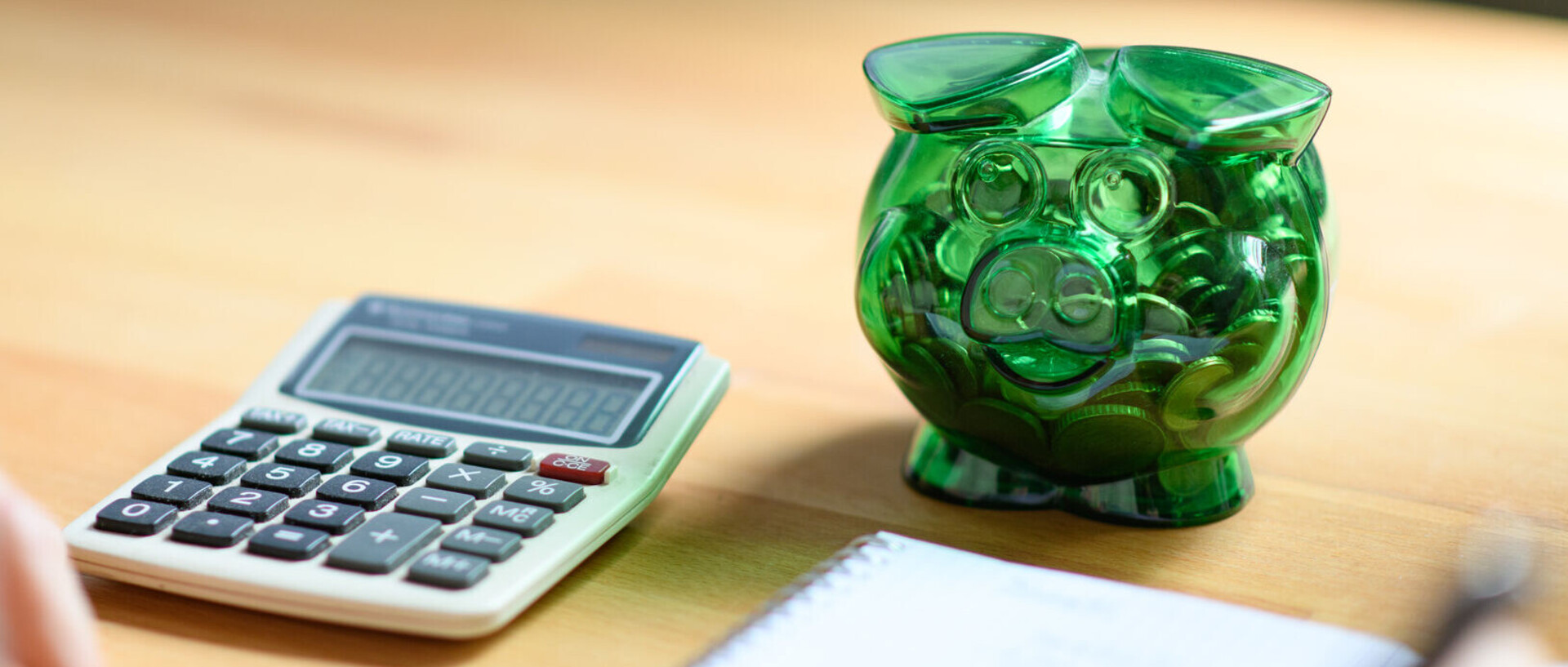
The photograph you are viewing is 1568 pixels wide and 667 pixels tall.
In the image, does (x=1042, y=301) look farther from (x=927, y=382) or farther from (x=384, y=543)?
(x=384, y=543)

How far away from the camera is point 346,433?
463 millimetres

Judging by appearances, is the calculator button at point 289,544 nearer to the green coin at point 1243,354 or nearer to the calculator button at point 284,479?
the calculator button at point 284,479

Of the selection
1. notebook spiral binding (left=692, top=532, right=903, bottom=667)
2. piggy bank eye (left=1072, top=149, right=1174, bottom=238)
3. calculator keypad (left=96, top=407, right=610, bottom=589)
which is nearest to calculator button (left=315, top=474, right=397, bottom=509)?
calculator keypad (left=96, top=407, right=610, bottom=589)

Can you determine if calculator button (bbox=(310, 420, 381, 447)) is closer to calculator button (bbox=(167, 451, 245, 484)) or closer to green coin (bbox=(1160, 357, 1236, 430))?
calculator button (bbox=(167, 451, 245, 484))

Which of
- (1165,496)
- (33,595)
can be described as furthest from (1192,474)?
(33,595)

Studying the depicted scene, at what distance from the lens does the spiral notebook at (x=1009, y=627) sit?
360 millimetres

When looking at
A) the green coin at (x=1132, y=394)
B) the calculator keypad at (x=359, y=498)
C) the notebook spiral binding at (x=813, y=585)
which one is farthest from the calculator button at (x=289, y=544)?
the green coin at (x=1132, y=394)

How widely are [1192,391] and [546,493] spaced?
0.18 meters

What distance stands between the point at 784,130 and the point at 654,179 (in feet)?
0.39

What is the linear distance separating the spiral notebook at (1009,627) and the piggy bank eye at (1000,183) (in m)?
0.10

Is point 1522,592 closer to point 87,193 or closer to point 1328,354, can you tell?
point 1328,354

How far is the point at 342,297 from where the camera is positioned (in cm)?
66

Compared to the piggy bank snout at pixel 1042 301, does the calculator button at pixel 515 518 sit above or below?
below

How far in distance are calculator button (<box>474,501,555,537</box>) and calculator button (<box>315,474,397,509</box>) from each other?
3 cm
